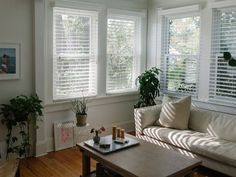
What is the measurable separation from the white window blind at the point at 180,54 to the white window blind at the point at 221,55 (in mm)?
308

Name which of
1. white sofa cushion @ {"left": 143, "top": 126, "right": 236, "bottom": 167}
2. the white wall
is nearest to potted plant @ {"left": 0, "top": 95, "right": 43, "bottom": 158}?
the white wall

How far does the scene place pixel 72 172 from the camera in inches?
137

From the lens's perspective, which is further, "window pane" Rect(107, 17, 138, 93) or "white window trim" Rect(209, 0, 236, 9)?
"window pane" Rect(107, 17, 138, 93)

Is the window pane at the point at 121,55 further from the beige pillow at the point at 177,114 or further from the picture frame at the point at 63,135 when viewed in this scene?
the beige pillow at the point at 177,114

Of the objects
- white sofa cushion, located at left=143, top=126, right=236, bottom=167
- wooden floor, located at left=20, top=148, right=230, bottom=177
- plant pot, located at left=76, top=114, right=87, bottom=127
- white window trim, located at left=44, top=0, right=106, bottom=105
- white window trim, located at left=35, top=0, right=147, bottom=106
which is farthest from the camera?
plant pot, located at left=76, top=114, right=87, bottom=127

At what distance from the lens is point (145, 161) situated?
2621 mm

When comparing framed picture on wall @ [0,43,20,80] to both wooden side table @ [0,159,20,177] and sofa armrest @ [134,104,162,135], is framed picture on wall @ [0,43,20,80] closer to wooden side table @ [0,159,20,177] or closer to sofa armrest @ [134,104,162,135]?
wooden side table @ [0,159,20,177]

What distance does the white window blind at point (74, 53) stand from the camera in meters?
4.07

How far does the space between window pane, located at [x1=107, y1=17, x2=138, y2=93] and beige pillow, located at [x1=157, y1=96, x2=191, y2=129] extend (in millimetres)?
1203

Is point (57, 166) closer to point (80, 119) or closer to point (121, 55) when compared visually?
point (80, 119)

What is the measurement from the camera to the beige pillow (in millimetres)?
3895

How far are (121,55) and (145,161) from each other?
261 centimetres

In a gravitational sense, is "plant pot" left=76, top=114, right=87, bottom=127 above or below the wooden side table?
above

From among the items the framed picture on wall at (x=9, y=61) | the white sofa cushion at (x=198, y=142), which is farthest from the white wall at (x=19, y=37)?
the white sofa cushion at (x=198, y=142)
